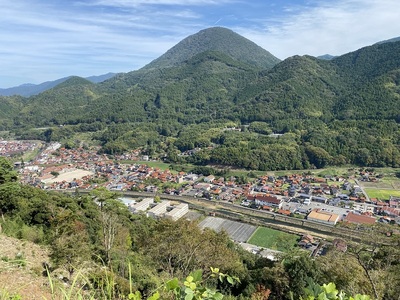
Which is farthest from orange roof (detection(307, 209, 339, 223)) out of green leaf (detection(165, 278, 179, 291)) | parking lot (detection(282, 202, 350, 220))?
green leaf (detection(165, 278, 179, 291))

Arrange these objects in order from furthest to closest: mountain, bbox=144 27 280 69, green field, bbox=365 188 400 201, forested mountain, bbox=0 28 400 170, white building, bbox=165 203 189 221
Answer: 1. mountain, bbox=144 27 280 69
2. forested mountain, bbox=0 28 400 170
3. green field, bbox=365 188 400 201
4. white building, bbox=165 203 189 221

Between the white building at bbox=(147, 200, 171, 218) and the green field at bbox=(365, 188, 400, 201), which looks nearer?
the white building at bbox=(147, 200, 171, 218)

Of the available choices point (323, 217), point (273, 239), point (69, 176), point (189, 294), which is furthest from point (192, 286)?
point (69, 176)

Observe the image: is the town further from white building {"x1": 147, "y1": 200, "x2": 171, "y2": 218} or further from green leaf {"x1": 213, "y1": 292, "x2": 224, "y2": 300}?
green leaf {"x1": 213, "y1": 292, "x2": 224, "y2": 300}

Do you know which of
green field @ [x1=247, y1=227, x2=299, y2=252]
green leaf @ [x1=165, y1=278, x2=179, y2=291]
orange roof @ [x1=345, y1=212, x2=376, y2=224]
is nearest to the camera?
green leaf @ [x1=165, y1=278, x2=179, y2=291]

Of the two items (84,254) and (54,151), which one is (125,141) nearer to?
(54,151)

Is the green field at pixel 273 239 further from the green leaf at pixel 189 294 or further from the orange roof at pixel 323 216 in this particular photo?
the green leaf at pixel 189 294
